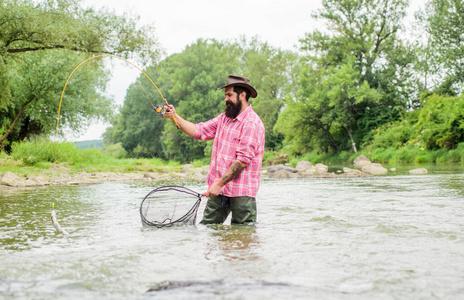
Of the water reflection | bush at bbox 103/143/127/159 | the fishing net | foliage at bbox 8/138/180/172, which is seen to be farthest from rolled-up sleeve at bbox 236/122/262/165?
bush at bbox 103/143/127/159

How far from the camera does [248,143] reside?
21.6 ft

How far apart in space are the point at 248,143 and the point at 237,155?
0.19 m

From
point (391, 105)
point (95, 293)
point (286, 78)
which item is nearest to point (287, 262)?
point (95, 293)

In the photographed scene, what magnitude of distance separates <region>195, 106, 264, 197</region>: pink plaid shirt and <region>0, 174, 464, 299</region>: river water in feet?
1.75

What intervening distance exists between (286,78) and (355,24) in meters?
16.3

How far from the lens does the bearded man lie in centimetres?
663

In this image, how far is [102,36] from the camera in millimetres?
19656

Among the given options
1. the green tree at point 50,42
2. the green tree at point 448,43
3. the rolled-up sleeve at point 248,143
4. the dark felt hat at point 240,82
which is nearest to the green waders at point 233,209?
the rolled-up sleeve at point 248,143

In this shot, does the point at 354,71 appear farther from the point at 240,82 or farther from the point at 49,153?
the point at 240,82

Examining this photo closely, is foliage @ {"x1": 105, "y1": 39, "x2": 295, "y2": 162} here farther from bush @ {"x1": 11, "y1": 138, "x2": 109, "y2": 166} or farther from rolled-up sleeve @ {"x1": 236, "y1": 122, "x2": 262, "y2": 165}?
rolled-up sleeve @ {"x1": 236, "y1": 122, "x2": 262, "y2": 165}

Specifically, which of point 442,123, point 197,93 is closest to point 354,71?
point 442,123

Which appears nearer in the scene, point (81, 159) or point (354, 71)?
point (81, 159)

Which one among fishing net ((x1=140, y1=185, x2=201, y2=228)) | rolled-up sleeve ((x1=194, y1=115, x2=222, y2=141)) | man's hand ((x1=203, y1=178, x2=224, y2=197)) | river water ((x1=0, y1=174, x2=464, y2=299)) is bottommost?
river water ((x1=0, y1=174, x2=464, y2=299))

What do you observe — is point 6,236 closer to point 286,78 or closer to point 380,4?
point 380,4
